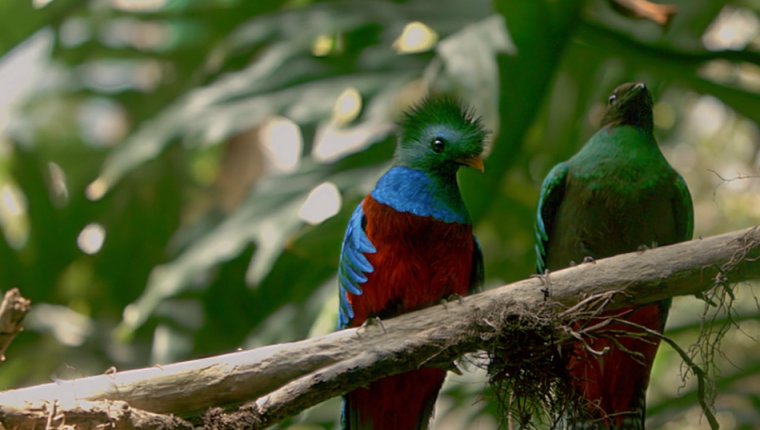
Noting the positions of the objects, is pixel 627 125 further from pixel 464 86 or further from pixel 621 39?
pixel 621 39

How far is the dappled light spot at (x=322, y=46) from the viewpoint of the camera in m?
5.42

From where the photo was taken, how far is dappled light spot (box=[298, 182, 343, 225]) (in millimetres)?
4693

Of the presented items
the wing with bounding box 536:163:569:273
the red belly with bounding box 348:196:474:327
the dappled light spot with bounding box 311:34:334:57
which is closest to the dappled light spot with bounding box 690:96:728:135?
the dappled light spot with bounding box 311:34:334:57

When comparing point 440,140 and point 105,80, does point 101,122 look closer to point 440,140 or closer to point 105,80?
point 105,80

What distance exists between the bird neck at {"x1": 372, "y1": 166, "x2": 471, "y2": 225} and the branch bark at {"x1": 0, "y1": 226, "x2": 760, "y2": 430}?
57 cm

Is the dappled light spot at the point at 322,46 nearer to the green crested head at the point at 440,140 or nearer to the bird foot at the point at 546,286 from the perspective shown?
the green crested head at the point at 440,140

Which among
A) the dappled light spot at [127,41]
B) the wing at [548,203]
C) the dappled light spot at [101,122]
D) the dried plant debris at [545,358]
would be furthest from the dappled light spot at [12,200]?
the dried plant debris at [545,358]

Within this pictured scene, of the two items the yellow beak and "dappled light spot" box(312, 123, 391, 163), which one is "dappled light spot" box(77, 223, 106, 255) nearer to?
"dappled light spot" box(312, 123, 391, 163)

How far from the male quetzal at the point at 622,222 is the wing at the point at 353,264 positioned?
0.97 m

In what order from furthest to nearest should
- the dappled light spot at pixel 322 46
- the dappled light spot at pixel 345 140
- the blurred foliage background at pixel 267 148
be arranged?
the dappled light spot at pixel 322 46
the dappled light spot at pixel 345 140
the blurred foliage background at pixel 267 148

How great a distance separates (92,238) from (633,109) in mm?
4999

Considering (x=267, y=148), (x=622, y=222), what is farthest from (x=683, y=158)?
(x=622, y=222)

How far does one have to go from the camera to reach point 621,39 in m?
5.13

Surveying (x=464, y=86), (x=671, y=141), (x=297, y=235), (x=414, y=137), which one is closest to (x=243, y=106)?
(x=297, y=235)
